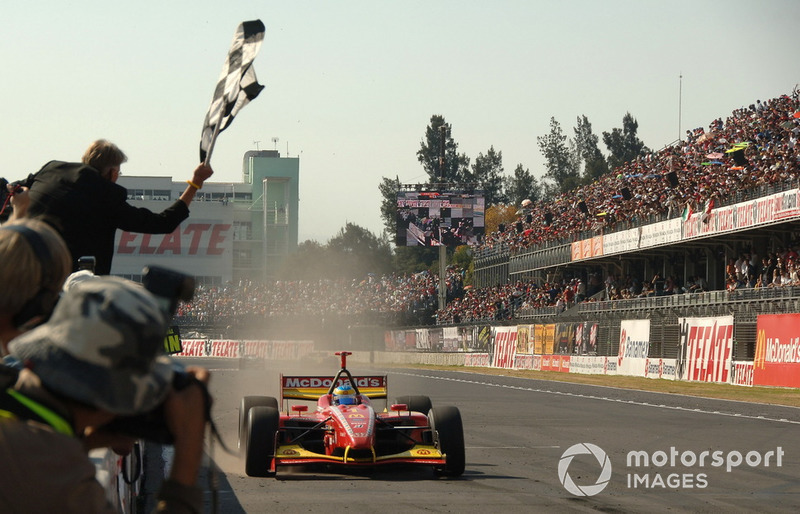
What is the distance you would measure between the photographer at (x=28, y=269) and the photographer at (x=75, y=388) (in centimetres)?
32

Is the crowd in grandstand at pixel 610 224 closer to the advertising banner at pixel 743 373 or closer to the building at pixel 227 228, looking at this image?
the advertising banner at pixel 743 373

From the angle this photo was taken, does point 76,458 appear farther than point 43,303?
No

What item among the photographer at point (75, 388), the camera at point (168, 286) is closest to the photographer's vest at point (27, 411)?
the photographer at point (75, 388)

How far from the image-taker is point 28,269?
8.50ft

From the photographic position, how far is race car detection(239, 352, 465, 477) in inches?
464

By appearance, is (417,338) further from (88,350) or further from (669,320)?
(88,350)

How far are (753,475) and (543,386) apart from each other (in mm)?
22538

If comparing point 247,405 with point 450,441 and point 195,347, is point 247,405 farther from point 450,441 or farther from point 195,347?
point 195,347

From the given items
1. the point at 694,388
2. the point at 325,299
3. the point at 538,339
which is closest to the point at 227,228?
the point at 325,299

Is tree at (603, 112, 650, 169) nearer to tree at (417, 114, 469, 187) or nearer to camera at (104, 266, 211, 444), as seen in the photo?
tree at (417, 114, 469, 187)

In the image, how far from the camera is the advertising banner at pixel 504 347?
51.3m

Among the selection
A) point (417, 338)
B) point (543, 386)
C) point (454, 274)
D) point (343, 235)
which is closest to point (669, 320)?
point (543, 386)

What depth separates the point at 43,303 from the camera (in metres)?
2.73

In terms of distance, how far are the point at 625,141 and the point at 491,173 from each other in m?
15.3
